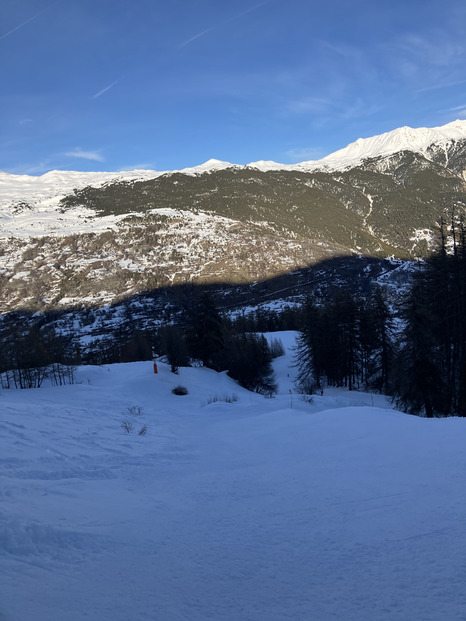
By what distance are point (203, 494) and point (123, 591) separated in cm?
265

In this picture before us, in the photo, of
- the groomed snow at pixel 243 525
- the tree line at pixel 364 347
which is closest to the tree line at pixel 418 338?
the tree line at pixel 364 347

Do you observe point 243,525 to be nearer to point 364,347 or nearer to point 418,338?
point 418,338

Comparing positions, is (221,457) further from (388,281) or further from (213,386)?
(388,281)

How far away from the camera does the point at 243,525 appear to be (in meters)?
4.59

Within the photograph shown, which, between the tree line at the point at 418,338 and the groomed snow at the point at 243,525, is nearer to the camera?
the groomed snow at the point at 243,525

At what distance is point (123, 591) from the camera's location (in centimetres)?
322

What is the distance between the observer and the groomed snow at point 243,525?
118 inches

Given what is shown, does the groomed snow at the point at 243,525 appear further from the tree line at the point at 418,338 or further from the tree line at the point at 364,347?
the tree line at the point at 364,347

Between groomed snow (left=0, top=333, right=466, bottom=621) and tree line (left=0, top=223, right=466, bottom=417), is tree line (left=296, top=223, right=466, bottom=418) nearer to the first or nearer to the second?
tree line (left=0, top=223, right=466, bottom=417)

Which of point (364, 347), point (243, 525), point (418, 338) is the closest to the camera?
point (243, 525)

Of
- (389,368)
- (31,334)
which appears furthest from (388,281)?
(31,334)

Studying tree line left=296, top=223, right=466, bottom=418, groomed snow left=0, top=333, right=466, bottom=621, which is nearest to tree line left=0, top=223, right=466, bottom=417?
tree line left=296, top=223, right=466, bottom=418

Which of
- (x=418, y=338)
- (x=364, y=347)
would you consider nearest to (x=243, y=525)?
(x=418, y=338)

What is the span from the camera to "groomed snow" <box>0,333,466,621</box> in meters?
3.01
